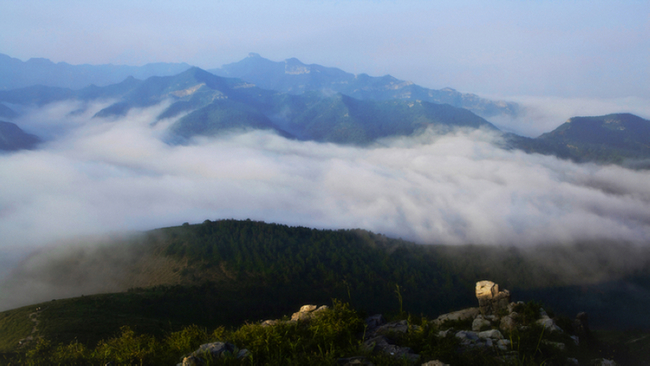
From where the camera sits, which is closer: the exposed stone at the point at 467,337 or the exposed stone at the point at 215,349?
the exposed stone at the point at 215,349

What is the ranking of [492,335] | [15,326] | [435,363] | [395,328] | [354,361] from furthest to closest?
1. [15,326]
2. [395,328]
3. [492,335]
4. [435,363]
5. [354,361]

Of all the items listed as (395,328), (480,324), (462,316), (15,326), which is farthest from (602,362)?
(15,326)

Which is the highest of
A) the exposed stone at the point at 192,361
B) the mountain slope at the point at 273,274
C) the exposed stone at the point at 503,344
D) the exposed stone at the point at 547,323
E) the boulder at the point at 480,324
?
the exposed stone at the point at 192,361

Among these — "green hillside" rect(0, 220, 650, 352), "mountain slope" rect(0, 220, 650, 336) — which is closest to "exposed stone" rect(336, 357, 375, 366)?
"green hillside" rect(0, 220, 650, 352)

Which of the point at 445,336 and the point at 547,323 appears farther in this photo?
the point at 547,323

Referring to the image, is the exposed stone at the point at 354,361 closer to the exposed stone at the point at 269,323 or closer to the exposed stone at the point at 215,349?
the exposed stone at the point at 269,323

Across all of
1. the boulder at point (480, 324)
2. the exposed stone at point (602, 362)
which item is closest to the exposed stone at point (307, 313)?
the boulder at point (480, 324)

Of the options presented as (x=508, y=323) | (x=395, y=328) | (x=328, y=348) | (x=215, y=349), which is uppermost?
(x=215, y=349)

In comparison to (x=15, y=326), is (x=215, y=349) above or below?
above

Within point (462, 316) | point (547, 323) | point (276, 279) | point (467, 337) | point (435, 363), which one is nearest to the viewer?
point (435, 363)

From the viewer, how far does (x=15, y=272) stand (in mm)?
173500

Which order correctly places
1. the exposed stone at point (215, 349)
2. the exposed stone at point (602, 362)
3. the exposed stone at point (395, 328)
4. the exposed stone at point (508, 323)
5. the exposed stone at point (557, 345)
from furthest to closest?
the exposed stone at point (508, 323) < the exposed stone at point (395, 328) < the exposed stone at point (602, 362) < the exposed stone at point (557, 345) < the exposed stone at point (215, 349)

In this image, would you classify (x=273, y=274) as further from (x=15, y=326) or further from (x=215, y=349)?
(x=215, y=349)

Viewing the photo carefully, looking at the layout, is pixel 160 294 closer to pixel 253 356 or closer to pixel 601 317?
pixel 253 356
